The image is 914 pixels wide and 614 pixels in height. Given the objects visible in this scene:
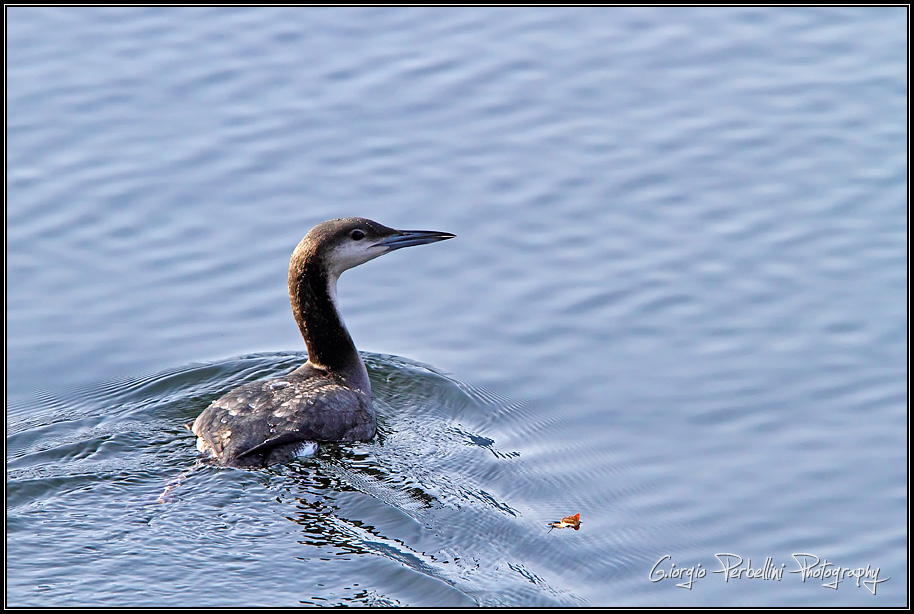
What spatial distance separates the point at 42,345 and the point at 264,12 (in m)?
5.85

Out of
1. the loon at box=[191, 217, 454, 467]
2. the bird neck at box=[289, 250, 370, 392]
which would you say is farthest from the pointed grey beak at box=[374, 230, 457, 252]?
the bird neck at box=[289, 250, 370, 392]

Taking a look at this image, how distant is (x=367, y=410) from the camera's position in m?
9.54

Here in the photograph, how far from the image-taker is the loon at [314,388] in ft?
28.3

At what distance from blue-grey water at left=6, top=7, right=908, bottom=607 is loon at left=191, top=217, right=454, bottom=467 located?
19 cm

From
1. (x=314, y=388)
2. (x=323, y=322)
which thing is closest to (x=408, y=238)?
(x=323, y=322)

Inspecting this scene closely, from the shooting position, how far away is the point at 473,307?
1099cm

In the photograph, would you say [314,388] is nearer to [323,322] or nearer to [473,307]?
[323,322]

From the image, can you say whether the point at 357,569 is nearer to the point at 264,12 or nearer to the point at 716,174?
the point at 716,174

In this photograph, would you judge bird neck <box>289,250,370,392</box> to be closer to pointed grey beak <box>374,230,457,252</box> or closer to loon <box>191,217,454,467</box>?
loon <box>191,217,454,467</box>

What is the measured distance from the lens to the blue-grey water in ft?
26.0

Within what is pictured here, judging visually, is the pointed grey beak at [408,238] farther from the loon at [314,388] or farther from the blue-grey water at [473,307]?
the blue-grey water at [473,307]

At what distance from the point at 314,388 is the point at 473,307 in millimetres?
2101

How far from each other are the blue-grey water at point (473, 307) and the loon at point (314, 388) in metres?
0.19

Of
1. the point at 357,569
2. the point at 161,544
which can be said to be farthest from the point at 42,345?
the point at 357,569
